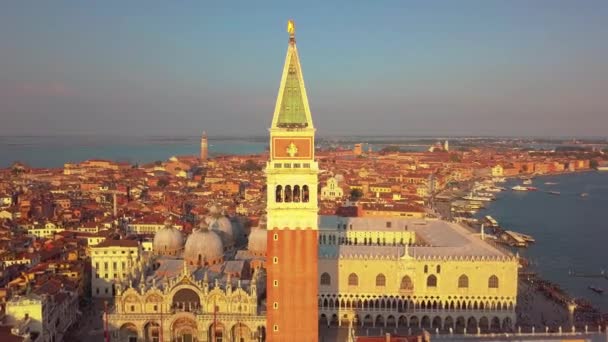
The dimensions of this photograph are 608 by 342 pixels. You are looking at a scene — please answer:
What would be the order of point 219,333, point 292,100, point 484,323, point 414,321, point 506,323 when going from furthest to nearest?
point 414,321, point 484,323, point 506,323, point 219,333, point 292,100

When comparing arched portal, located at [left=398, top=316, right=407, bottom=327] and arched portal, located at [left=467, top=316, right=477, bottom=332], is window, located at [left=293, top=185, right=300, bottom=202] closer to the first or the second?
arched portal, located at [left=398, top=316, right=407, bottom=327]

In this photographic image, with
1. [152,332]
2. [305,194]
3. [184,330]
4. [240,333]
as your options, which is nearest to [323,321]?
[240,333]

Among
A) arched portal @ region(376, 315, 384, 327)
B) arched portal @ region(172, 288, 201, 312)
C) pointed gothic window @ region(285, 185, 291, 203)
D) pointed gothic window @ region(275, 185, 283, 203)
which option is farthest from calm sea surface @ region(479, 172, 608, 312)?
pointed gothic window @ region(275, 185, 283, 203)

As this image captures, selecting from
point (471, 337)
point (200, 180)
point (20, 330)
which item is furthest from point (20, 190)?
point (471, 337)

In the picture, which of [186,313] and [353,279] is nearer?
[186,313]

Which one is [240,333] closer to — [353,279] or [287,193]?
[353,279]

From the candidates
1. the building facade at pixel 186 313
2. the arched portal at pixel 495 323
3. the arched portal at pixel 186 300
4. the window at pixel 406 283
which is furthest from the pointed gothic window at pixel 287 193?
the arched portal at pixel 495 323
